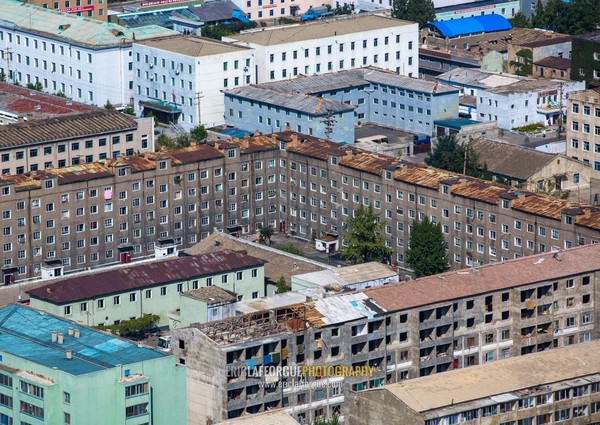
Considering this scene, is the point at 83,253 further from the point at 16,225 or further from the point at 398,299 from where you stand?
the point at 398,299

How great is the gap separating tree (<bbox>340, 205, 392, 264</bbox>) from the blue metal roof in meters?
37.9

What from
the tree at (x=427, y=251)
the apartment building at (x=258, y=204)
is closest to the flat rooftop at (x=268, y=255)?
the apartment building at (x=258, y=204)

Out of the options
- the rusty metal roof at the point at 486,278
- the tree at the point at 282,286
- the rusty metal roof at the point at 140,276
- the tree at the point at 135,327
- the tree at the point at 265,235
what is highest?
the rusty metal roof at the point at 486,278

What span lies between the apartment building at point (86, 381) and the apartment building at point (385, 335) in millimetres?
3386

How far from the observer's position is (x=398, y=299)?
497ft

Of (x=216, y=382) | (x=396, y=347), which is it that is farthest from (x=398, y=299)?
(x=216, y=382)

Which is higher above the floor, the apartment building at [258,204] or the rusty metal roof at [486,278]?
the rusty metal roof at [486,278]

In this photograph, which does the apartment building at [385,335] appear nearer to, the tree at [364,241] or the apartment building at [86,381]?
the apartment building at [86,381]

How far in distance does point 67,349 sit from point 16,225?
4053 centimetres

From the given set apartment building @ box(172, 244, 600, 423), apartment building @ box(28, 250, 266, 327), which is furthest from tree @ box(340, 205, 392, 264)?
apartment building @ box(172, 244, 600, 423)

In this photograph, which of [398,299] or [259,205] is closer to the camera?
[398,299]

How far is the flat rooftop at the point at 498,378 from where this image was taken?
137 meters

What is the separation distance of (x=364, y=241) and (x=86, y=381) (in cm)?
4863

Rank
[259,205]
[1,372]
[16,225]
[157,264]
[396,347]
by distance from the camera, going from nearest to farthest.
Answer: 1. [1,372]
2. [396,347]
3. [157,264]
4. [16,225]
5. [259,205]
